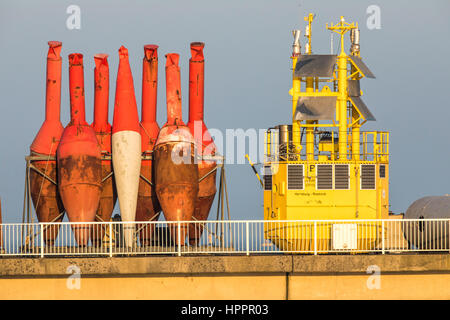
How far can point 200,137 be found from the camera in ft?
101

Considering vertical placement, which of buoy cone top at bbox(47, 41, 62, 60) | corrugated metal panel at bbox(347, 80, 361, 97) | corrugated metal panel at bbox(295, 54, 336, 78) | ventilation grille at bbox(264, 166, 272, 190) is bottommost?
ventilation grille at bbox(264, 166, 272, 190)

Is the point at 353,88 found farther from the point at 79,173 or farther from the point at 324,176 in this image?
the point at 79,173

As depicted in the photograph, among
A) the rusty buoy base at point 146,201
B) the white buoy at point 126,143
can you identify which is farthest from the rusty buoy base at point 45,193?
the rusty buoy base at point 146,201

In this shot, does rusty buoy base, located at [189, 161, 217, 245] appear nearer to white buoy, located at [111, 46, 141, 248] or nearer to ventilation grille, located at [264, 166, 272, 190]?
ventilation grille, located at [264, 166, 272, 190]

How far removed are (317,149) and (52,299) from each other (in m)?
12.5

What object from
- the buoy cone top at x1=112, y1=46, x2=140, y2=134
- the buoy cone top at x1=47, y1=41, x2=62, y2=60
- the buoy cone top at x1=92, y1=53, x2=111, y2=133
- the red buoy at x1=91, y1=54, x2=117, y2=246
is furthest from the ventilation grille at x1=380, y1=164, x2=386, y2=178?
the buoy cone top at x1=47, y1=41, x2=62, y2=60

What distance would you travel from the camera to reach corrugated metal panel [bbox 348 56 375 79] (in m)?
30.8

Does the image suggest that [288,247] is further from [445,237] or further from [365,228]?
[445,237]

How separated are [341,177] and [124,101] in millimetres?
8787

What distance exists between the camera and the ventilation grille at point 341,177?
28.5 meters

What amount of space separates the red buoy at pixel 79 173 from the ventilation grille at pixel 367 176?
31.9ft

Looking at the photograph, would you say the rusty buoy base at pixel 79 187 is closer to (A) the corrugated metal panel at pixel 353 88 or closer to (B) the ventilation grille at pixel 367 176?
(B) the ventilation grille at pixel 367 176

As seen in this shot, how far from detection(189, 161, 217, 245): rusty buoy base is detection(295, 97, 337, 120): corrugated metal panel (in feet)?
13.2
